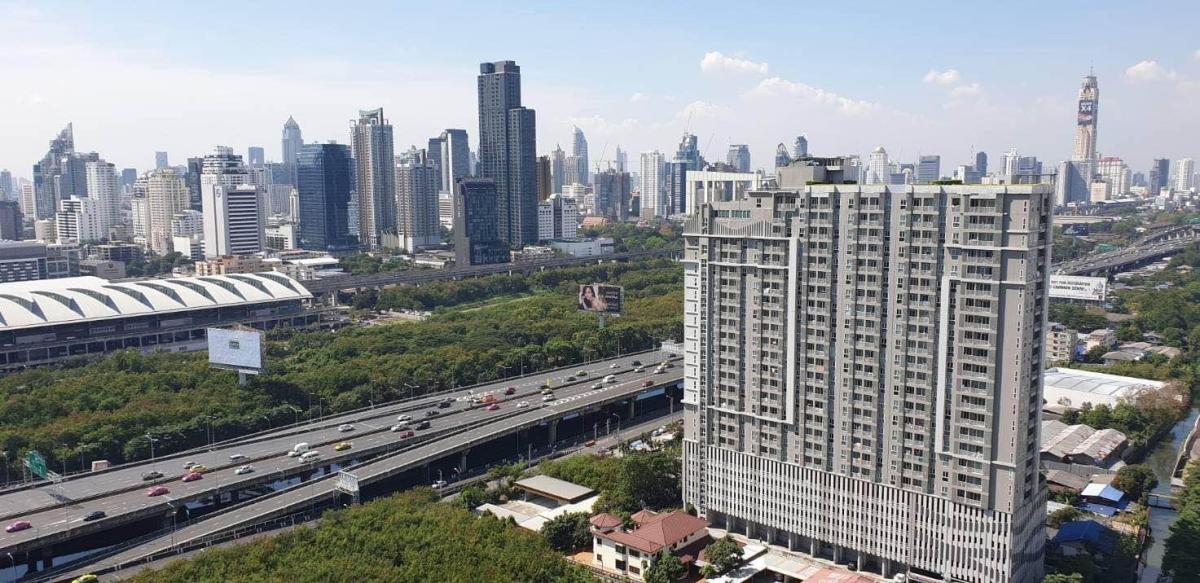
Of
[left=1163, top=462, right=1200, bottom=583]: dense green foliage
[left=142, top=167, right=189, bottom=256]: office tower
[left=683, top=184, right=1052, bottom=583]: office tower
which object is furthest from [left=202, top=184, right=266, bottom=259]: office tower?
[left=1163, top=462, right=1200, bottom=583]: dense green foliage

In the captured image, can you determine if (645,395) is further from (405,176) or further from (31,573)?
(405,176)

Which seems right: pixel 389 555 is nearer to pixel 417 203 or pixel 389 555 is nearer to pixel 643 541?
pixel 643 541

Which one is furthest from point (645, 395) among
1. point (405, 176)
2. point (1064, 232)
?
point (1064, 232)

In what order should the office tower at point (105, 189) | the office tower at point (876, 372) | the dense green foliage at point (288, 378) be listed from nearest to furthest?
the office tower at point (876, 372), the dense green foliage at point (288, 378), the office tower at point (105, 189)

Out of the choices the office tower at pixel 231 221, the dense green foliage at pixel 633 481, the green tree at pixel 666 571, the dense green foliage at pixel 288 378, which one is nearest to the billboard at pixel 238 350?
the dense green foliage at pixel 288 378

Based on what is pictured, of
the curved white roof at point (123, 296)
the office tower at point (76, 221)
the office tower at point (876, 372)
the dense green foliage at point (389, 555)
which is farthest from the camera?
the office tower at point (76, 221)

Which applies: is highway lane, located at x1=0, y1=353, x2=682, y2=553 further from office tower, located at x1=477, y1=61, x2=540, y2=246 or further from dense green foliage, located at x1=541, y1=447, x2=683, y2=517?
office tower, located at x1=477, y1=61, x2=540, y2=246

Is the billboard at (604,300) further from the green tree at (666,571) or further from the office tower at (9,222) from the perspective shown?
the office tower at (9,222)

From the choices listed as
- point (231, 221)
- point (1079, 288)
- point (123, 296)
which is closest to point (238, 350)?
point (123, 296)
